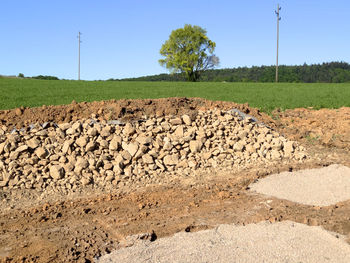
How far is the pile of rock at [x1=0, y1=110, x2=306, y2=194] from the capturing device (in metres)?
7.11

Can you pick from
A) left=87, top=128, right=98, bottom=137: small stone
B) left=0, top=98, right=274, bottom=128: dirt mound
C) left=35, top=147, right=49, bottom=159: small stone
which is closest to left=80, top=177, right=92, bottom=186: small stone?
left=35, top=147, right=49, bottom=159: small stone

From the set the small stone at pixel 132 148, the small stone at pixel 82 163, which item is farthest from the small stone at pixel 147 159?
the small stone at pixel 82 163

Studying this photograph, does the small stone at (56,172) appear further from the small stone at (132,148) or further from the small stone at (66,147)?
the small stone at (132,148)

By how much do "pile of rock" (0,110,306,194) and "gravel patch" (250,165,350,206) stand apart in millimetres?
1007

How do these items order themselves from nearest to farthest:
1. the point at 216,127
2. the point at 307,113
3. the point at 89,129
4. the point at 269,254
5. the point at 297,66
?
the point at 269,254 → the point at 89,129 → the point at 216,127 → the point at 307,113 → the point at 297,66

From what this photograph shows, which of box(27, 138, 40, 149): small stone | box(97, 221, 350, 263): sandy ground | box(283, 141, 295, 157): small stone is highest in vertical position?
box(27, 138, 40, 149): small stone

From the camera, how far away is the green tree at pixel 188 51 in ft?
180

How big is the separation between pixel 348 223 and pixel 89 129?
5531 mm

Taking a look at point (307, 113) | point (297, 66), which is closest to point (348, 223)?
point (307, 113)

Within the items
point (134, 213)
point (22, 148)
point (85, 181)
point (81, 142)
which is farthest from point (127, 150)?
point (134, 213)

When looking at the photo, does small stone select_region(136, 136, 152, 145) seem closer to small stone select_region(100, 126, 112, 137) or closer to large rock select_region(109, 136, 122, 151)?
large rock select_region(109, 136, 122, 151)

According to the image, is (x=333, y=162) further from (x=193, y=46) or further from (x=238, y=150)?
(x=193, y=46)

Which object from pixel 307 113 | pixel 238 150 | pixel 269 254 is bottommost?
pixel 269 254

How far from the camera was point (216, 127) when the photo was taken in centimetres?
890
